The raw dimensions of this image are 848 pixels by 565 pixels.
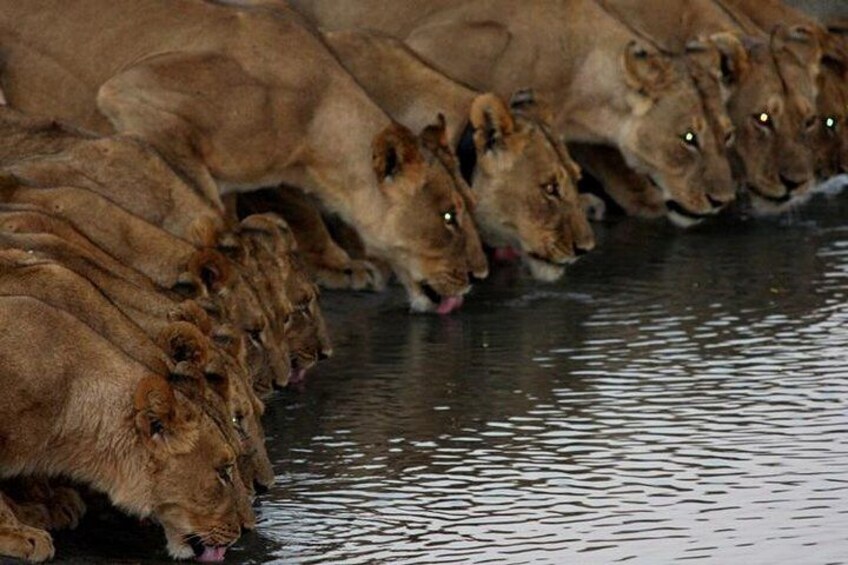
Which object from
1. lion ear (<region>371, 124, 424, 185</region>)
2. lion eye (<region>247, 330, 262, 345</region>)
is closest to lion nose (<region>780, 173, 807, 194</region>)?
lion ear (<region>371, 124, 424, 185</region>)

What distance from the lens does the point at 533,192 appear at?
39.9 feet

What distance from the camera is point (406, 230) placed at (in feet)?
38.1

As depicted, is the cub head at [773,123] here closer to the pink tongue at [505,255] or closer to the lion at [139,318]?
the pink tongue at [505,255]

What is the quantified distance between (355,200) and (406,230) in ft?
0.98

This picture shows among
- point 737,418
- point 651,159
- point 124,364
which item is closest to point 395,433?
point 737,418

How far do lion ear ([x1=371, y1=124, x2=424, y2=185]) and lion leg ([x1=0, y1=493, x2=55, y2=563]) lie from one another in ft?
14.2

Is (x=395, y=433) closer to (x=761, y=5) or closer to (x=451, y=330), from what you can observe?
(x=451, y=330)

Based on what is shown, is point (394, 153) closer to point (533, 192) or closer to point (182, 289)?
point (533, 192)

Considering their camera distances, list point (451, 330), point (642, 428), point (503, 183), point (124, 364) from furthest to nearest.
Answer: point (503, 183), point (451, 330), point (642, 428), point (124, 364)

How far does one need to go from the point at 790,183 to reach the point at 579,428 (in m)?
5.23

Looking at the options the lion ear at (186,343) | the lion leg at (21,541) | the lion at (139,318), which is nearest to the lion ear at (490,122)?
the lion at (139,318)

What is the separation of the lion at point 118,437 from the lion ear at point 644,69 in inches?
249

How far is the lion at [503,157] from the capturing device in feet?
39.9

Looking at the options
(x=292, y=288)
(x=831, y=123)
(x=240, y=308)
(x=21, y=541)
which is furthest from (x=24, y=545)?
(x=831, y=123)
